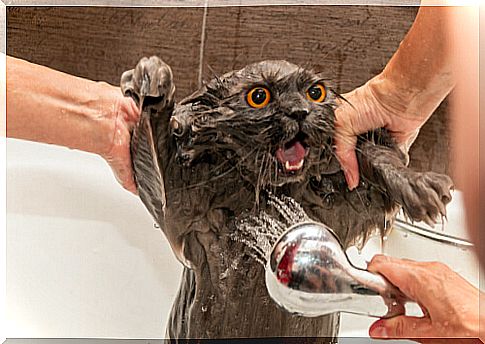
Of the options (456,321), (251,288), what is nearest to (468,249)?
(456,321)

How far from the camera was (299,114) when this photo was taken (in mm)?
706

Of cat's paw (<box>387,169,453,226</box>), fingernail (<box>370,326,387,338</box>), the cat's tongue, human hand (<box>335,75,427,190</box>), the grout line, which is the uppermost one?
the grout line

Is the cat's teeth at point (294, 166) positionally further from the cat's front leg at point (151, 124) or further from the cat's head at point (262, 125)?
the cat's front leg at point (151, 124)

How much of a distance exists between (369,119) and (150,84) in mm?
205

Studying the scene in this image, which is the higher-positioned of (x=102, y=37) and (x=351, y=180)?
(x=102, y=37)

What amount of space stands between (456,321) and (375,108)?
0.69 feet

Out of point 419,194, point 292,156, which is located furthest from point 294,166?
point 419,194

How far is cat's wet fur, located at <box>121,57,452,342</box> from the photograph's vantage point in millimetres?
711

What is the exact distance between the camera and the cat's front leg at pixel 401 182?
72cm

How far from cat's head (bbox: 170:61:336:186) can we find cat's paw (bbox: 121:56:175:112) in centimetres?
2

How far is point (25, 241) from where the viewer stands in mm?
758

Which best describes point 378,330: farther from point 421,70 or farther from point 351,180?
point 421,70

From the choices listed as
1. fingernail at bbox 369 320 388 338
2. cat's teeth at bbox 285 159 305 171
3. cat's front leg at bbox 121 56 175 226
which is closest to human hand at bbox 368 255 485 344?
fingernail at bbox 369 320 388 338

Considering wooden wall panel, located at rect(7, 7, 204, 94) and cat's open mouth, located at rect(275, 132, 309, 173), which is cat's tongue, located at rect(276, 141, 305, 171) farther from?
wooden wall panel, located at rect(7, 7, 204, 94)
